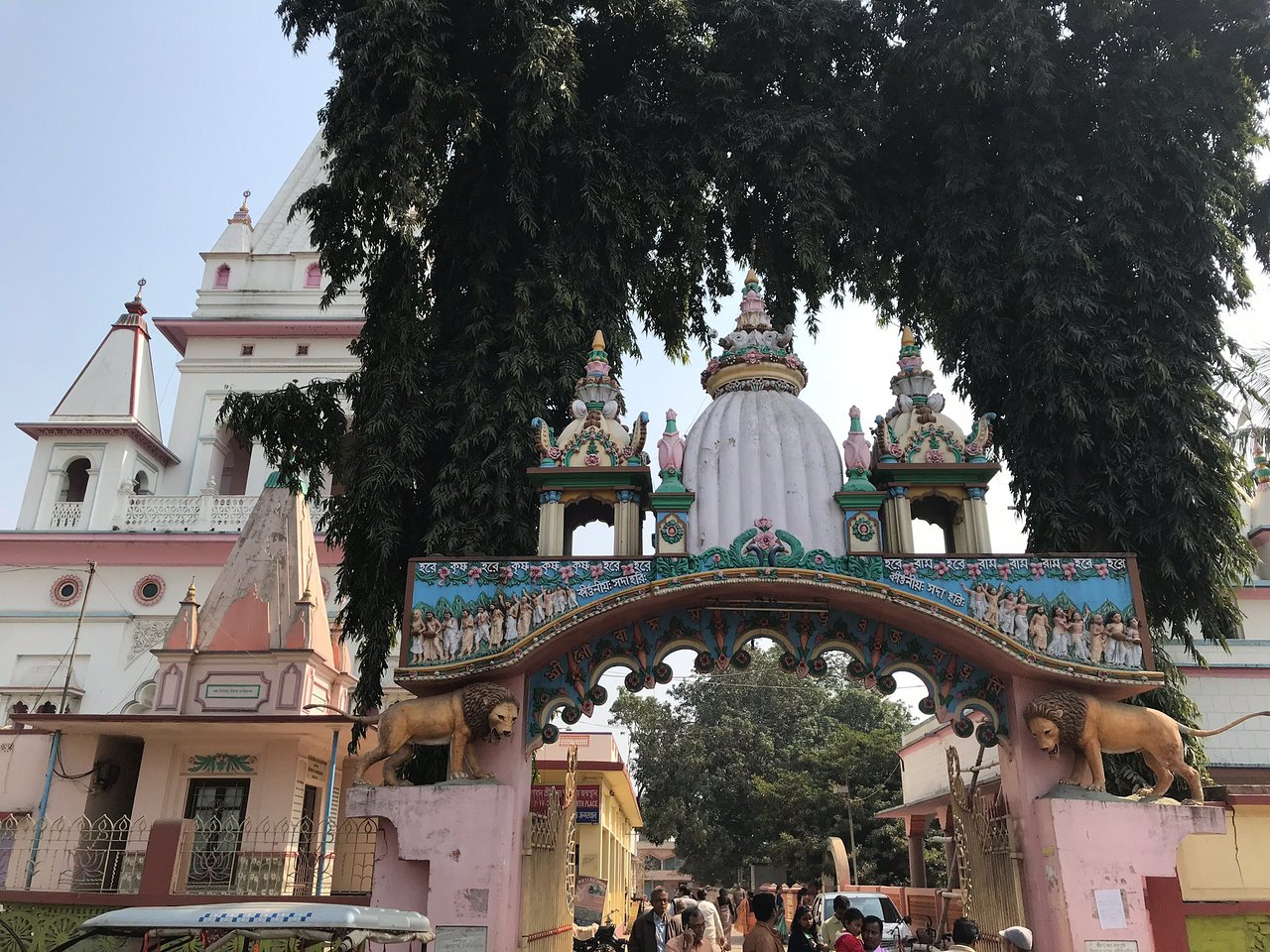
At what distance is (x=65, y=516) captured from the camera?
23.2m

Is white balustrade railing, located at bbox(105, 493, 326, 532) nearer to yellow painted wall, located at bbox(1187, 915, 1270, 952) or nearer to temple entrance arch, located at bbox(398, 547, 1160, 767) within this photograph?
temple entrance arch, located at bbox(398, 547, 1160, 767)

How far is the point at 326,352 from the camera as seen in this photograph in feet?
85.3

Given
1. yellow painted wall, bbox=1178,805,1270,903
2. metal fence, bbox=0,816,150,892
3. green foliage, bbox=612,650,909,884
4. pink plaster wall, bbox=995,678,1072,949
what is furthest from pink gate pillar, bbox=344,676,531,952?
green foliage, bbox=612,650,909,884

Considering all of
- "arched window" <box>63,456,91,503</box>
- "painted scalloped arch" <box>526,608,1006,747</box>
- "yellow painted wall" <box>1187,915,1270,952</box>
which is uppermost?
"arched window" <box>63,456,91,503</box>

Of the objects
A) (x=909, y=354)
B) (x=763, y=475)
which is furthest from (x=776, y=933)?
(x=909, y=354)

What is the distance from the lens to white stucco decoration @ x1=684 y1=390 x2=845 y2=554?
10.0m

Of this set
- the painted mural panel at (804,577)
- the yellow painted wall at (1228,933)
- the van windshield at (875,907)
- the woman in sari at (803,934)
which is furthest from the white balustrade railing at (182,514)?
the yellow painted wall at (1228,933)

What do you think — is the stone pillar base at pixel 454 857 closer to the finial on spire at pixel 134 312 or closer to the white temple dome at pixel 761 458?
the white temple dome at pixel 761 458

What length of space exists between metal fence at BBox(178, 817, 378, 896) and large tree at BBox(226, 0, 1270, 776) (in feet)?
6.52

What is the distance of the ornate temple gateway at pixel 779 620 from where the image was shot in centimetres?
863

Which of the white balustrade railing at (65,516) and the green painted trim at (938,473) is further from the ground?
the white balustrade railing at (65,516)

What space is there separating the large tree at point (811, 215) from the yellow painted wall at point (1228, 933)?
11.2 ft

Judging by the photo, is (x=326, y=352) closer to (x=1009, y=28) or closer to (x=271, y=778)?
(x=271, y=778)

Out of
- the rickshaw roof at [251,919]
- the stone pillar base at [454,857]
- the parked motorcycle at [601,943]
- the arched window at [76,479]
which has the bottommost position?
the parked motorcycle at [601,943]
